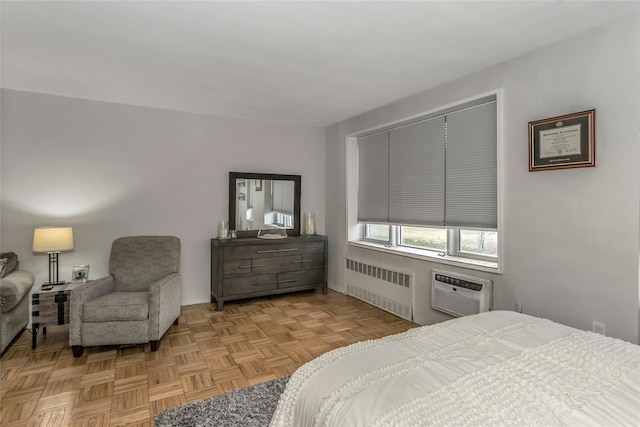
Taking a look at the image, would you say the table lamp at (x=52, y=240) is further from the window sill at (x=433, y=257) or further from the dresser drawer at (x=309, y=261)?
the window sill at (x=433, y=257)

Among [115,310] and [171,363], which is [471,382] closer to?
[171,363]

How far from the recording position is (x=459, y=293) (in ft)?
9.87

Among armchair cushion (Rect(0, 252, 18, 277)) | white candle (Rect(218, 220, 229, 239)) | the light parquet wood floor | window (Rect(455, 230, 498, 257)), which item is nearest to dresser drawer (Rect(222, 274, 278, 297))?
the light parquet wood floor

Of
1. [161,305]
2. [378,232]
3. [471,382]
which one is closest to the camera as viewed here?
[471,382]

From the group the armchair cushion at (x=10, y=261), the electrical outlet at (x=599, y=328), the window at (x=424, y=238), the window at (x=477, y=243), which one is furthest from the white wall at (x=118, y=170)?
the electrical outlet at (x=599, y=328)

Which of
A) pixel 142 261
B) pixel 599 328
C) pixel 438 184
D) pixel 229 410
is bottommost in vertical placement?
pixel 229 410

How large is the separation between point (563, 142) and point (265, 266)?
3318 millimetres

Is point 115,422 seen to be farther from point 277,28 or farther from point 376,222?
point 376,222

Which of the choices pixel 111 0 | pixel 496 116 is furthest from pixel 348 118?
pixel 111 0

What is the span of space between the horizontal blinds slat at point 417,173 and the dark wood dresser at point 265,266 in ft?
4.21

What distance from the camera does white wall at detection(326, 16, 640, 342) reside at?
6.66 ft

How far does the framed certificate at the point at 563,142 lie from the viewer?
2.17 metres

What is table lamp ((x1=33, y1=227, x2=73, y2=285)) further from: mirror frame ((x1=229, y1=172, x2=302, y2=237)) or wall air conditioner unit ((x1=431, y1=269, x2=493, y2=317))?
wall air conditioner unit ((x1=431, y1=269, x2=493, y2=317))

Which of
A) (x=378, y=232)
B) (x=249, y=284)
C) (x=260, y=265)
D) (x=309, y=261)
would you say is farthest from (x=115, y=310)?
(x=378, y=232)
